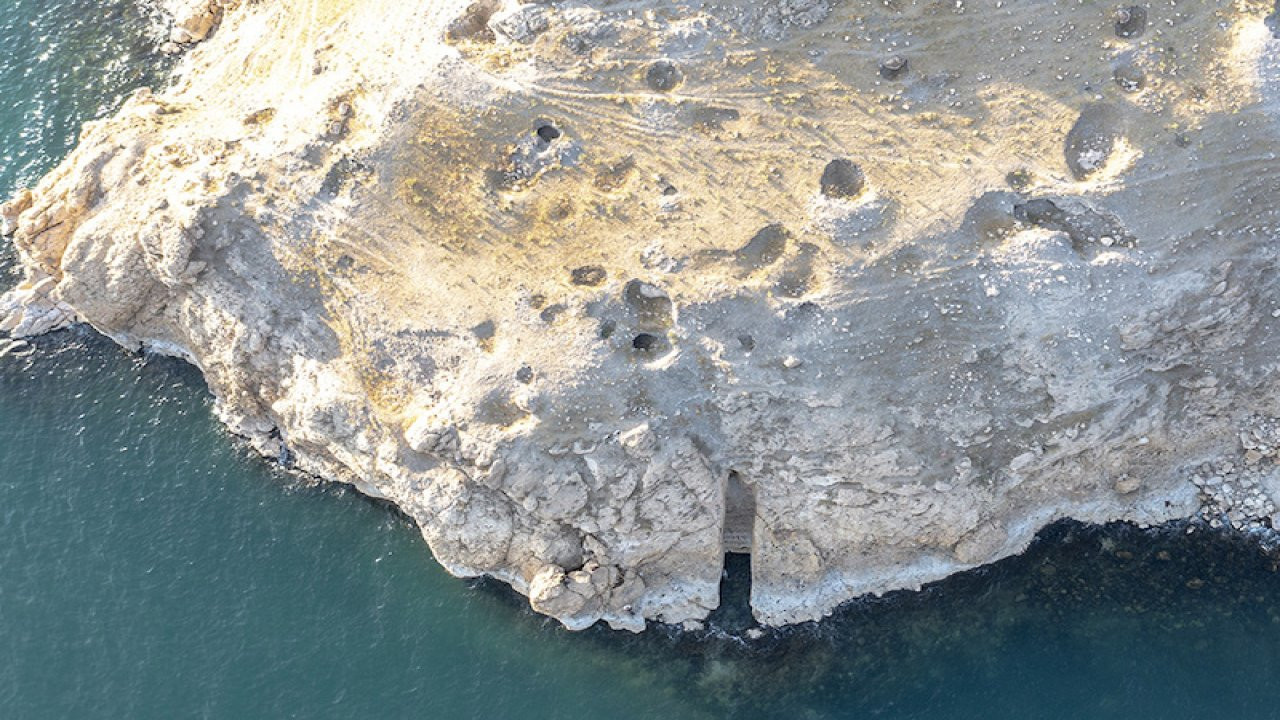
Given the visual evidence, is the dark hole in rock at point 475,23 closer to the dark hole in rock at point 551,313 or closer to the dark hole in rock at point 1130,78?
the dark hole in rock at point 551,313

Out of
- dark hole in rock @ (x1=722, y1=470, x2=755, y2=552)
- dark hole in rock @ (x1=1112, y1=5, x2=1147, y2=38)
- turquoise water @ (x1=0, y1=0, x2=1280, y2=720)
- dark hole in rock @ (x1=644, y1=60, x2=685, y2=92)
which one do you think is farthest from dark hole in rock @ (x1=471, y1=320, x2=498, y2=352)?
dark hole in rock @ (x1=1112, y1=5, x2=1147, y2=38)

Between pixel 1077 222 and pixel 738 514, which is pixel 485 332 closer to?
pixel 738 514

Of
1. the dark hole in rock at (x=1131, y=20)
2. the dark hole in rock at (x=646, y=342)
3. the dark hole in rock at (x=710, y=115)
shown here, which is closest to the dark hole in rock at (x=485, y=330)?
the dark hole in rock at (x=646, y=342)

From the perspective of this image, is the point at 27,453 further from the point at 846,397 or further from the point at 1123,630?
the point at 1123,630

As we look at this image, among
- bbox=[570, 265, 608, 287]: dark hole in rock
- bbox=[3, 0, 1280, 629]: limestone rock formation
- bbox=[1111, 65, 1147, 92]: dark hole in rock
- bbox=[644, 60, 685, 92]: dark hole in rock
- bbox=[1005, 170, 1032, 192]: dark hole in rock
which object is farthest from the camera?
bbox=[644, 60, 685, 92]: dark hole in rock

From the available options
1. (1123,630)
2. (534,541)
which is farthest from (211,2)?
(1123,630)

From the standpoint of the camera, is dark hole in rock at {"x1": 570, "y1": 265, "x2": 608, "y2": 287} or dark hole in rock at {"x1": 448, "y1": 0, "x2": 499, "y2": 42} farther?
dark hole in rock at {"x1": 448, "y1": 0, "x2": 499, "y2": 42}

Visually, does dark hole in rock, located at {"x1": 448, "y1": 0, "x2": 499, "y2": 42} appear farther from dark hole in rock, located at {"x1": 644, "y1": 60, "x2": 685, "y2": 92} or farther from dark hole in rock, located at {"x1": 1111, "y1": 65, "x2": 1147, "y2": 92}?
dark hole in rock, located at {"x1": 1111, "y1": 65, "x2": 1147, "y2": 92}
